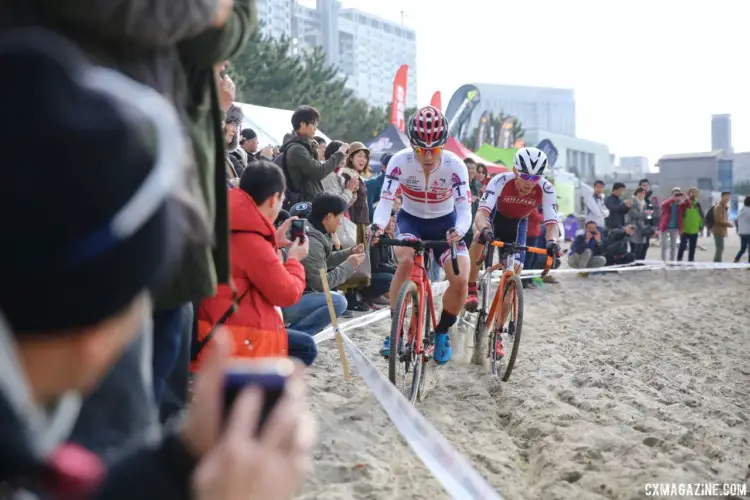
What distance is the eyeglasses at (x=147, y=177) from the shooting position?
785 millimetres

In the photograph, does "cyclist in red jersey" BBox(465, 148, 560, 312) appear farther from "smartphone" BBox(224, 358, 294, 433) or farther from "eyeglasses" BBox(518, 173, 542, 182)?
"smartphone" BBox(224, 358, 294, 433)

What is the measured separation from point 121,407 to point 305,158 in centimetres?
648

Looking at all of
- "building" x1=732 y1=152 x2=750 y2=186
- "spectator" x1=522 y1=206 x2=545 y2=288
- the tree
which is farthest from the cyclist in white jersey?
"building" x1=732 y1=152 x2=750 y2=186

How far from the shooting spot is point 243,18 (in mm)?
2293

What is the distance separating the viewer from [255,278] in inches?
161

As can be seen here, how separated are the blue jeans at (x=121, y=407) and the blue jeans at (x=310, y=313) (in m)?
4.37

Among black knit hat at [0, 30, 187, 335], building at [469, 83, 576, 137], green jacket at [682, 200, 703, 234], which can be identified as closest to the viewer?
black knit hat at [0, 30, 187, 335]

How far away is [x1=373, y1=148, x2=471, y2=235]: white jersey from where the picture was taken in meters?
6.27

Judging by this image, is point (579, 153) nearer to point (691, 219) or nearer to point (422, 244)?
point (691, 219)

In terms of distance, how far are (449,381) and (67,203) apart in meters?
5.80

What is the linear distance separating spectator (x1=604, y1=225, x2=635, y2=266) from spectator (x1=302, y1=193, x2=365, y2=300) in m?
10.4

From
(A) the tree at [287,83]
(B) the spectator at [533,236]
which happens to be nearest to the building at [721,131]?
(A) the tree at [287,83]

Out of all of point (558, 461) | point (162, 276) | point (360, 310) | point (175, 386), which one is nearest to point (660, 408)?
point (558, 461)

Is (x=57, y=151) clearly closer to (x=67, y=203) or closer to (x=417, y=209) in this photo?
(x=67, y=203)
